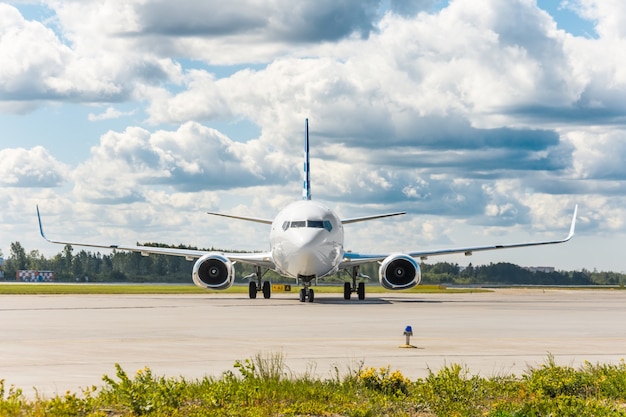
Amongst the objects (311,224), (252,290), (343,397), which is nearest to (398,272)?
(311,224)

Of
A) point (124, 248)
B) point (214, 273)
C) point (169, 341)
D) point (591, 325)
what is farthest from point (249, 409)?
point (124, 248)

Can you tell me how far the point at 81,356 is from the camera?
17.2m

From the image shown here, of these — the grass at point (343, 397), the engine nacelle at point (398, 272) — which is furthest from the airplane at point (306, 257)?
the grass at point (343, 397)

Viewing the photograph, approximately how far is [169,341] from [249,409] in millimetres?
10324

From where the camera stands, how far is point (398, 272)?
46.9 metres

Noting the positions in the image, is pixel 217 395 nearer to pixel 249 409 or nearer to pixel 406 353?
pixel 249 409

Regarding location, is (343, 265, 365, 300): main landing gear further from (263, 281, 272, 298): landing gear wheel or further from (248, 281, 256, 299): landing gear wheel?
(248, 281, 256, 299): landing gear wheel

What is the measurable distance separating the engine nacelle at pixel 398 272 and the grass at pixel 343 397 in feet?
108

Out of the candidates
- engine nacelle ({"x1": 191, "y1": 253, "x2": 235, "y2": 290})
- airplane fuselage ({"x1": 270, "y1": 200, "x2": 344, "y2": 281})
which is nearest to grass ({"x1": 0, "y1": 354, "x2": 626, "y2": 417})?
airplane fuselage ({"x1": 270, "y1": 200, "x2": 344, "y2": 281})

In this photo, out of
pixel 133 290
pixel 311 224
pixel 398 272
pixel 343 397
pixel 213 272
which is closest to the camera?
pixel 343 397

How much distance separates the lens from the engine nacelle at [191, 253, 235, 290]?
47.0 m

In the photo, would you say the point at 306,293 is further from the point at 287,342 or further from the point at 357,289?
the point at 287,342

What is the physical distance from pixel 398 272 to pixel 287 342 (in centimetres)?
2665

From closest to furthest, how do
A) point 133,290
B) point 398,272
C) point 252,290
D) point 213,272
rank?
point 398,272 → point 213,272 → point 252,290 → point 133,290
